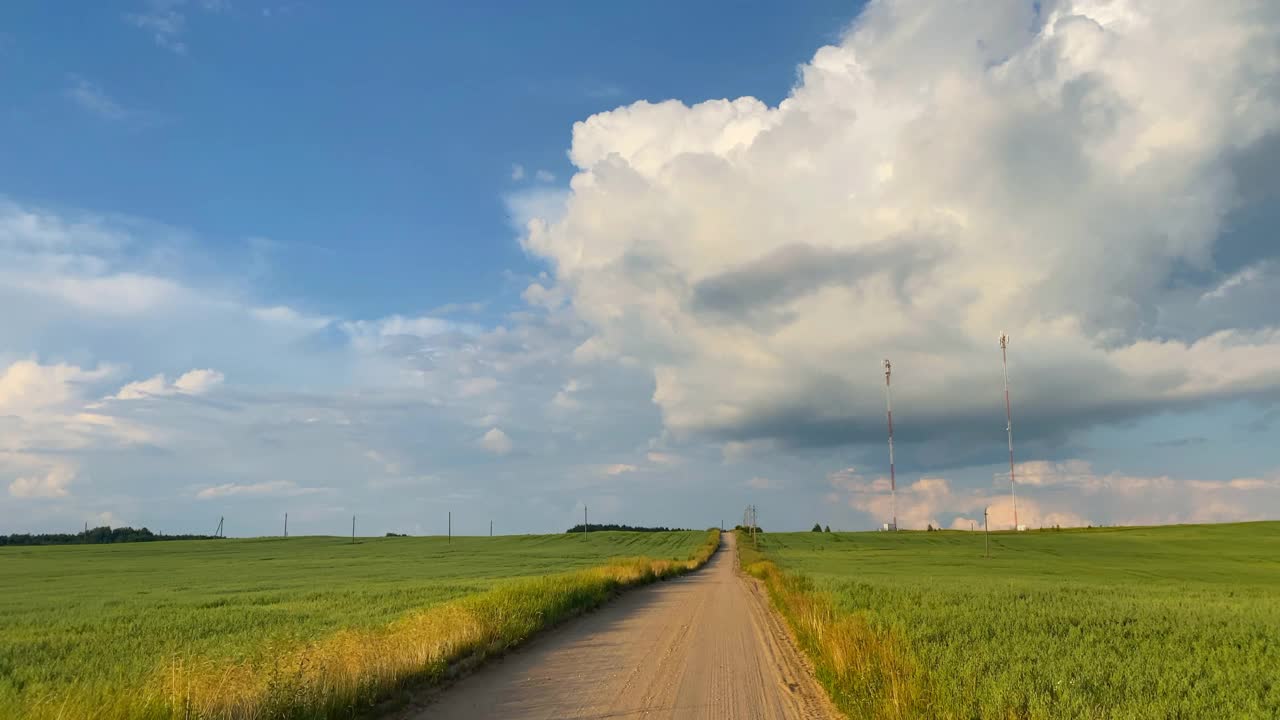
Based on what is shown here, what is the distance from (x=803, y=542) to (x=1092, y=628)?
106769 mm

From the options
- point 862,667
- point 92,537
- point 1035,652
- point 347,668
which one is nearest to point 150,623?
point 347,668

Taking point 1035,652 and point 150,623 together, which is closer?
point 1035,652

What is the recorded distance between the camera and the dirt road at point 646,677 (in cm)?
1138

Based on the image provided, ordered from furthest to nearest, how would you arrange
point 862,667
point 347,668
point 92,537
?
point 92,537, point 862,667, point 347,668

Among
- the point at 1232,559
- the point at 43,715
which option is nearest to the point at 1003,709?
the point at 43,715

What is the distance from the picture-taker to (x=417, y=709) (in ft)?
37.9

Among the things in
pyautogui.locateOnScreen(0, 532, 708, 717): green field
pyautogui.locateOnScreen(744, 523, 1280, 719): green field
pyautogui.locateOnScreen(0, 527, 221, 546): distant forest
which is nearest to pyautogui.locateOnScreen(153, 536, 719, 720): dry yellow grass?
pyautogui.locateOnScreen(0, 532, 708, 717): green field

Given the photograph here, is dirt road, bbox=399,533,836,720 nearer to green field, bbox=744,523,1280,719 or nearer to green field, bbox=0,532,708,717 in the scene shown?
green field, bbox=744,523,1280,719

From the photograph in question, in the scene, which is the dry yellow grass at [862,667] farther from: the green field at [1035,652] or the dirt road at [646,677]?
the dirt road at [646,677]

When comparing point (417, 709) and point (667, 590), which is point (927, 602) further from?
point (417, 709)

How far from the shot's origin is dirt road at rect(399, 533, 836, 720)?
11383mm

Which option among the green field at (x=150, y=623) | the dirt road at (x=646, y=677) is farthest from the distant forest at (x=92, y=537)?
the dirt road at (x=646, y=677)

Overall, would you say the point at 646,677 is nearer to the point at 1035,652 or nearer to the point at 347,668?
the point at 347,668

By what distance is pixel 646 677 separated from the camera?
546 inches
